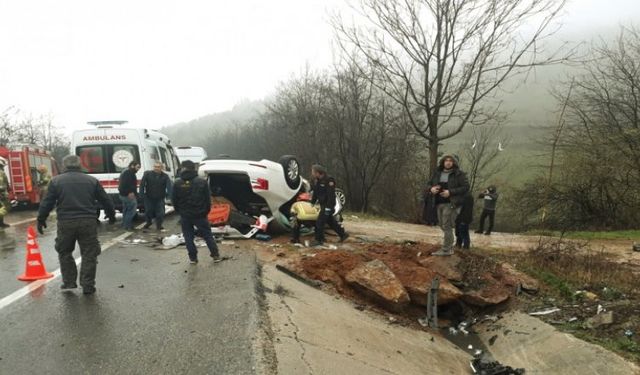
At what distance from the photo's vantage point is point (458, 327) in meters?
7.35

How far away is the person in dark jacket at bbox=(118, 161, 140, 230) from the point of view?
11578 millimetres

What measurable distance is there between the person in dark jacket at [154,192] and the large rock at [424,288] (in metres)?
6.37

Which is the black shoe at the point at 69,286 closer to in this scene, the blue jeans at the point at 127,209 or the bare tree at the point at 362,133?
the blue jeans at the point at 127,209

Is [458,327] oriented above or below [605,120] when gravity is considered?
below

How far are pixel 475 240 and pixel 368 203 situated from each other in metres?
13.5

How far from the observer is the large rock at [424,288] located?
757cm

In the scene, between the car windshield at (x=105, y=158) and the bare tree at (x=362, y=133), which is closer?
the car windshield at (x=105, y=158)

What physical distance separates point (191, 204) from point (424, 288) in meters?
3.78

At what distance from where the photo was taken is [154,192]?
1163 centimetres

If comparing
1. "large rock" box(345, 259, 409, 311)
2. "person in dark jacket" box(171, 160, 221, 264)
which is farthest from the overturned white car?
"large rock" box(345, 259, 409, 311)

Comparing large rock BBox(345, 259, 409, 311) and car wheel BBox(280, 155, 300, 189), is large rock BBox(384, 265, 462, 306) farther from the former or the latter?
car wheel BBox(280, 155, 300, 189)

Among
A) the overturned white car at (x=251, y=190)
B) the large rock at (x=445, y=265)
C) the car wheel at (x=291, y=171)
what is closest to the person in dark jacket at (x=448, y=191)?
the large rock at (x=445, y=265)

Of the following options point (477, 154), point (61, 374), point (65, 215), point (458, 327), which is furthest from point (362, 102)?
point (61, 374)

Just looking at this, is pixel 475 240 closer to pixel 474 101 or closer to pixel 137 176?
pixel 474 101
